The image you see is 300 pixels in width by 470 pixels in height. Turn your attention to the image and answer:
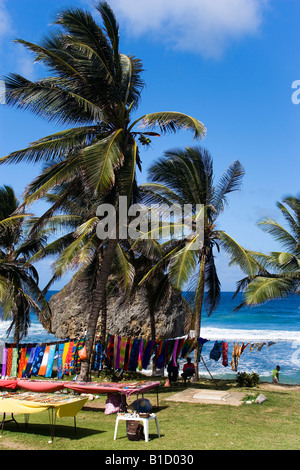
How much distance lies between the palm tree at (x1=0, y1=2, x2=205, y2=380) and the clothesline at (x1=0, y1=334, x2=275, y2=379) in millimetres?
802

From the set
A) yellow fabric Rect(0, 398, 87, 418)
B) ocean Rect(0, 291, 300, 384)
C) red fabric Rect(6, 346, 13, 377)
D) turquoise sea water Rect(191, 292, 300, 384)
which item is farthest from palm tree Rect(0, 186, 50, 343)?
turquoise sea water Rect(191, 292, 300, 384)

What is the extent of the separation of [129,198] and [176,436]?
708 centimetres

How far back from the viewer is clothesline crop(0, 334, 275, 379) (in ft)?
48.2

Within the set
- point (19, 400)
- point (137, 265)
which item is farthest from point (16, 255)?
point (19, 400)

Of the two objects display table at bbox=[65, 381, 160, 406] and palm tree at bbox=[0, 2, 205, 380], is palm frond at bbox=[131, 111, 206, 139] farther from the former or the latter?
display table at bbox=[65, 381, 160, 406]

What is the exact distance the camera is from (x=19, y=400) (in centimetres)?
936

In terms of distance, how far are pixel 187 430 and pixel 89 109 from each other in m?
9.37

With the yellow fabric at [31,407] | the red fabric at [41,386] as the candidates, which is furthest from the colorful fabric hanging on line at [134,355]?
the yellow fabric at [31,407]

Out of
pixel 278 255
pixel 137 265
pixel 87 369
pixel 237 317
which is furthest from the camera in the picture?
pixel 237 317

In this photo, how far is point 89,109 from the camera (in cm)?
1393

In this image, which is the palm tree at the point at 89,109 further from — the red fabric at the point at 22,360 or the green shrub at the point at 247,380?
the green shrub at the point at 247,380
